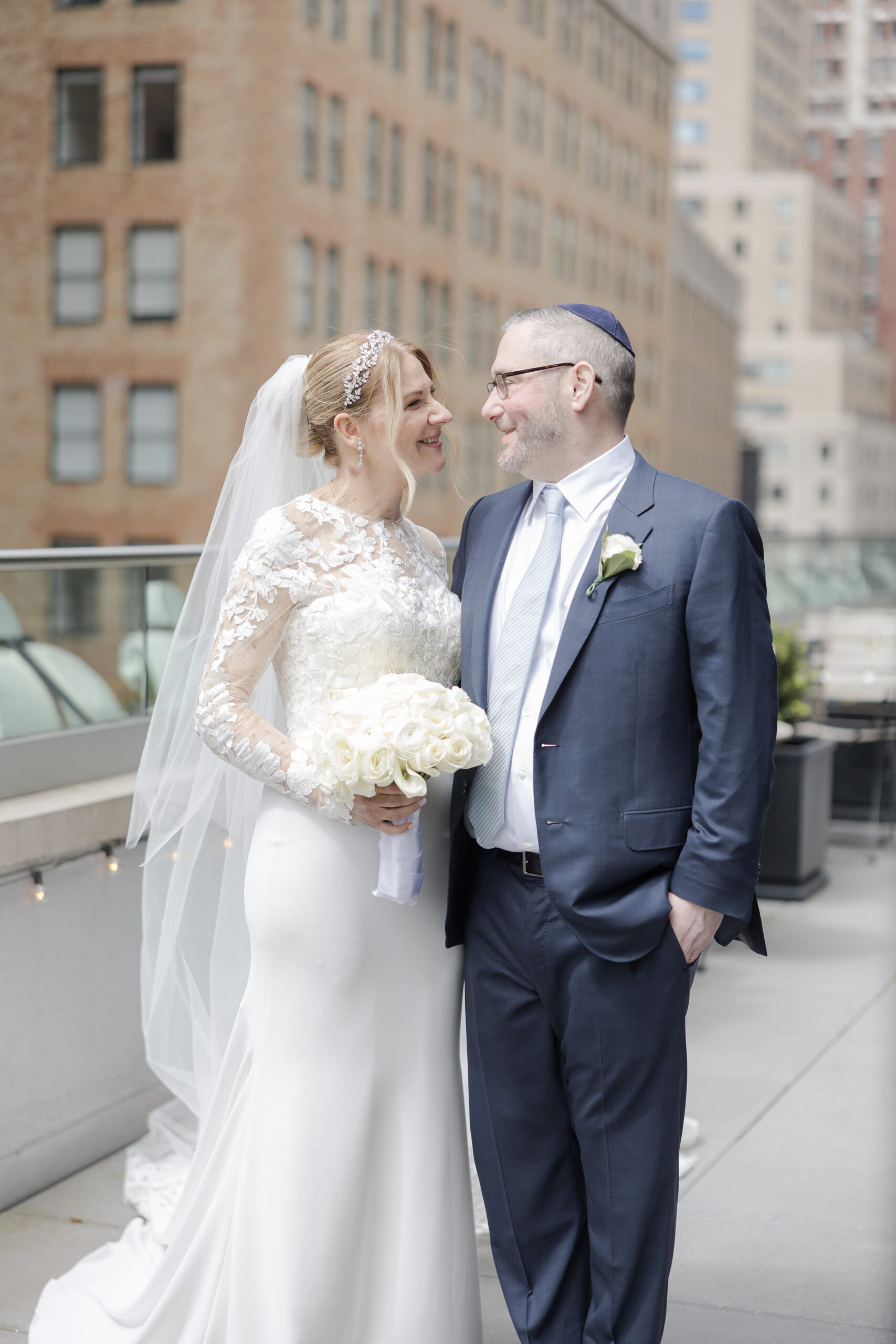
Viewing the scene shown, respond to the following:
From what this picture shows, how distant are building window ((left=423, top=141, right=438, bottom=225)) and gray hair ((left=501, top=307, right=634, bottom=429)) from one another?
151ft

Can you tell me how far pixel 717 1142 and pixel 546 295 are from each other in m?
54.7

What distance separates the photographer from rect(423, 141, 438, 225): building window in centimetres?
4738

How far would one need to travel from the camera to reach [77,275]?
41.2 metres

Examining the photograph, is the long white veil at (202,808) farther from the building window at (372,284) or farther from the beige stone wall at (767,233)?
the beige stone wall at (767,233)

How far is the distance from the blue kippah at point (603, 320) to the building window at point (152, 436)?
36.8 m

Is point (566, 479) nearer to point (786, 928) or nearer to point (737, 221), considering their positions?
point (786, 928)

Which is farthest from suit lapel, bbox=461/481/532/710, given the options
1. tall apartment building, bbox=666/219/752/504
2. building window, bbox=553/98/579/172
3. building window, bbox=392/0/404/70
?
tall apartment building, bbox=666/219/752/504

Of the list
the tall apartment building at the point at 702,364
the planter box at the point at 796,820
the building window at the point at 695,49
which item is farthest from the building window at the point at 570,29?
the building window at the point at 695,49

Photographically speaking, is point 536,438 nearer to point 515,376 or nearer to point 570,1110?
point 515,376

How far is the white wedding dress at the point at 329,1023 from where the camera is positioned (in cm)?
332

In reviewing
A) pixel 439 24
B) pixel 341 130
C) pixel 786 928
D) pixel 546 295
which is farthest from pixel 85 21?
pixel 786 928

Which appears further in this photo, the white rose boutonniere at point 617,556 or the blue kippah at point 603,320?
the blue kippah at point 603,320

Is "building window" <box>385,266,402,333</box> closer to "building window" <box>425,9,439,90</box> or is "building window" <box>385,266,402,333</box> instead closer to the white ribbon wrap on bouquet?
"building window" <box>425,9,439,90</box>

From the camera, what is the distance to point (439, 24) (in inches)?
1902
